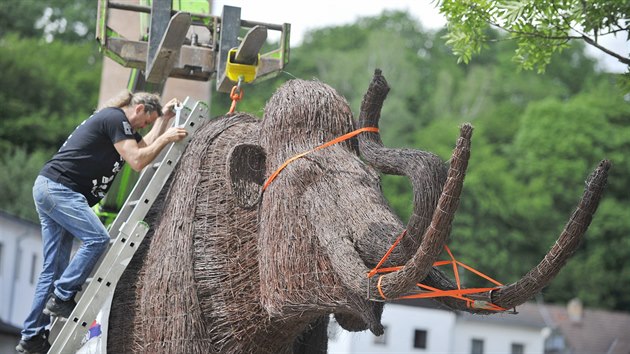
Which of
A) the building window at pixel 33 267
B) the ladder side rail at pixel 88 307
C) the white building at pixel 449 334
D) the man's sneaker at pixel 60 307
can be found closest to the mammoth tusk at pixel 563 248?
the ladder side rail at pixel 88 307

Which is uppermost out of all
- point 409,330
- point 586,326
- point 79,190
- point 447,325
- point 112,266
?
point 79,190

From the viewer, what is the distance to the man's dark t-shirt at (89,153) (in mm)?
7363

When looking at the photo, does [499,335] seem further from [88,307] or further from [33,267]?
[88,307]

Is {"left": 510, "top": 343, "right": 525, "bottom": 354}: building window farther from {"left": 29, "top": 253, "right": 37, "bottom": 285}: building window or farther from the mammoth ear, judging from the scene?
the mammoth ear

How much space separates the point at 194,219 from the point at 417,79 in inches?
2338

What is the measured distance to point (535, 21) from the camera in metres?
8.66

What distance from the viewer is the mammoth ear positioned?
21.6ft

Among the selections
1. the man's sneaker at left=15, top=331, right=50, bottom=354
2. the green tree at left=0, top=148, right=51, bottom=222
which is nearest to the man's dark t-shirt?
the man's sneaker at left=15, top=331, right=50, bottom=354

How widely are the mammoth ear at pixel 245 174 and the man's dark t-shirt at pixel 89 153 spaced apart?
1.07 metres

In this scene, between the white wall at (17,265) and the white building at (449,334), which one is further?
the white building at (449,334)

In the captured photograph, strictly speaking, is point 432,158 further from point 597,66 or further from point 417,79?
point 597,66

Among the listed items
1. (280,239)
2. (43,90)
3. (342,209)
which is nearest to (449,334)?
(43,90)

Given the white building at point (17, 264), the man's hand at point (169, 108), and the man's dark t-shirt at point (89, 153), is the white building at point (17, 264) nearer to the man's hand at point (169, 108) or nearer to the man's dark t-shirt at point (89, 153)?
the man's hand at point (169, 108)

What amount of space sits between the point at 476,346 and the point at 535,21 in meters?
35.9
